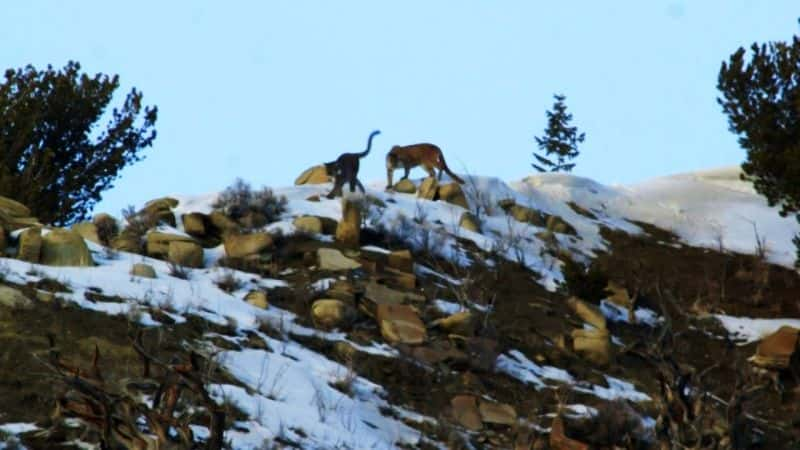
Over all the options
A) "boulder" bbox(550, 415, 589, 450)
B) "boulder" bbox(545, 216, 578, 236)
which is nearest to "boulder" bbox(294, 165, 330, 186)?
"boulder" bbox(545, 216, 578, 236)

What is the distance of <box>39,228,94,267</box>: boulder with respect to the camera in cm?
1808

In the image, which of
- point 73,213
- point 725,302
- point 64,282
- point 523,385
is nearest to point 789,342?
point 725,302

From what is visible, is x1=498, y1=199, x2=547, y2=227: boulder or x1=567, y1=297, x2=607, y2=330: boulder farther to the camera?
x1=498, y1=199, x2=547, y2=227: boulder

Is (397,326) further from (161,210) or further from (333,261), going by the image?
(161,210)

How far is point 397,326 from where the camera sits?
700 inches

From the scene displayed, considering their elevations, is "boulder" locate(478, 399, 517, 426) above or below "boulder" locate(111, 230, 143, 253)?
below

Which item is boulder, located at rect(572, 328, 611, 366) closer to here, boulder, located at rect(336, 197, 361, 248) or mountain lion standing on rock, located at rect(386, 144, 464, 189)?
boulder, located at rect(336, 197, 361, 248)

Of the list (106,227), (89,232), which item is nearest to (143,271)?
(89,232)

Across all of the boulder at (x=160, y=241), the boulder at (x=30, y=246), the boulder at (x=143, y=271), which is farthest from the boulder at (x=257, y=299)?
the boulder at (x=30, y=246)

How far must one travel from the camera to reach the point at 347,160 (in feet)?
79.4

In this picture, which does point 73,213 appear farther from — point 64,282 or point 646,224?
point 646,224

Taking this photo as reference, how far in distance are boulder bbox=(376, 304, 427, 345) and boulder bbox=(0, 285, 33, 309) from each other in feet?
15.0

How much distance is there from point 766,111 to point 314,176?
891 centimetres

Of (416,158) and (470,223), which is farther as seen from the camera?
(416,158)
